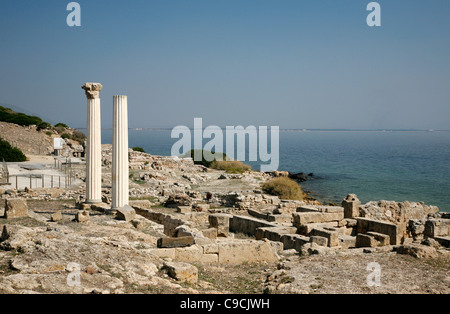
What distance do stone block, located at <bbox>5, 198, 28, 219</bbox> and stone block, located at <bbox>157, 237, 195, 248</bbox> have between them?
6208 millimetres

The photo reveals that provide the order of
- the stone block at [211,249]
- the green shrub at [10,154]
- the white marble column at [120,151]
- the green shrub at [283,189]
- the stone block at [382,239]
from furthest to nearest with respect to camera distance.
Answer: the green shrub at [10,154], the green shrub at [283,189], the white marble column at [120,151], the stone block at [382,239], the stone block at [211,249]

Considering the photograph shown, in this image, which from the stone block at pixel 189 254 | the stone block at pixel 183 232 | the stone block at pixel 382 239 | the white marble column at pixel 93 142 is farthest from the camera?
the white marble column at pixel 93 142

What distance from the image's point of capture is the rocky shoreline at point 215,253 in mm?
7087

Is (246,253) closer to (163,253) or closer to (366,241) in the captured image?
(163,253)

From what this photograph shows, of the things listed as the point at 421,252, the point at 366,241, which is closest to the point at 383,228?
the point at 366,241

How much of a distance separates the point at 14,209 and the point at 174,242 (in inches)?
257

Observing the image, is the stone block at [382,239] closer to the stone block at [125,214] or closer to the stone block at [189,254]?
the stone block at [189,254]

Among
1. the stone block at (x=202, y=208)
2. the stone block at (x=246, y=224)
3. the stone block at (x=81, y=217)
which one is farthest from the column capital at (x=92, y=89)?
the stone block at (x=246, y=224)

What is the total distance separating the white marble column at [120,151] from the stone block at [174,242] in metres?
5.63

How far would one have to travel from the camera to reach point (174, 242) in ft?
31.2

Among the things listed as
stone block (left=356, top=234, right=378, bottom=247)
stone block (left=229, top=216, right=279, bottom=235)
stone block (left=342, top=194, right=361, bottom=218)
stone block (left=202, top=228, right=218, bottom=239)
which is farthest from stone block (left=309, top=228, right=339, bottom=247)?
stone block (left=342, top=194, right=361, bottom=218)
